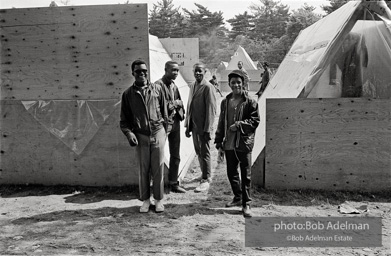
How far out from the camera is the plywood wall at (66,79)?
5.13 m

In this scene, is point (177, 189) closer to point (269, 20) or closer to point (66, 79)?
point (66, 79)

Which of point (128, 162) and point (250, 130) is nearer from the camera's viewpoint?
point (250, 130)

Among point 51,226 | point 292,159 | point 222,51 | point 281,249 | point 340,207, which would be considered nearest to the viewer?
point 281,249

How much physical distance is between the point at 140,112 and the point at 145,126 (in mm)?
187

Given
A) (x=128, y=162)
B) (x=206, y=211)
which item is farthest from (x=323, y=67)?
(x=128, y=162)

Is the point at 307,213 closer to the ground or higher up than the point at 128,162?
closer to the ground

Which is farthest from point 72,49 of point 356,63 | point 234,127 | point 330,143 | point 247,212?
point 356,63

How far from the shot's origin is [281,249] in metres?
3.38

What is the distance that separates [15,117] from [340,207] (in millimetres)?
5071

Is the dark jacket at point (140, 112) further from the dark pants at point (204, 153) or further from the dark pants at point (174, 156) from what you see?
the dark pants at point (204, 153)

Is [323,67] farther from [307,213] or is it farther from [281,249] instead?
[281,249]

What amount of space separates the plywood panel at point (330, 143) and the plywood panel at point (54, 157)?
230 centimetres

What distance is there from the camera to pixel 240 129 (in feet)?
13.3

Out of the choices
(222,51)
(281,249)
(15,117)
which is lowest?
(281,249)
